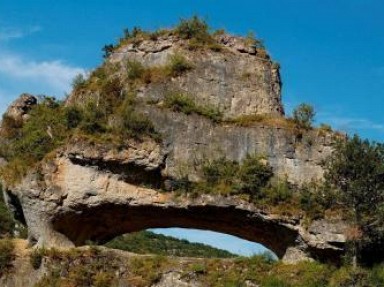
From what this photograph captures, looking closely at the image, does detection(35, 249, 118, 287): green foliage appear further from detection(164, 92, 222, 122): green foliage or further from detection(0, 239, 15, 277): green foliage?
detection(164, 92, 222, 122): green foliage

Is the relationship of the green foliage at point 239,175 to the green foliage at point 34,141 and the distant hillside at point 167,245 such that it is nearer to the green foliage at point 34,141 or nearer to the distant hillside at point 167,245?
the green foliage at point 34,141

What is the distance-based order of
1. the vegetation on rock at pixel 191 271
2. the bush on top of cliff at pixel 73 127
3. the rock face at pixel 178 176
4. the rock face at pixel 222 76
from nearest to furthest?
the vegetation on rock at pixel 191 271 → the rock face at pixel 178 176 → the bush on top of cliff at pixel 73 127 → the rock face at pixel 222 76

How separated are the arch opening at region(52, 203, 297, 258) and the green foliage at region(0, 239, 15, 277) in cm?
176

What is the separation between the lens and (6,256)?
72.7ft

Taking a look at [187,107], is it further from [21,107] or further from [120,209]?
[21,107]

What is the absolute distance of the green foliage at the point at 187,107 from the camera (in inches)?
890

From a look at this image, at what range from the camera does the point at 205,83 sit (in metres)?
23.7

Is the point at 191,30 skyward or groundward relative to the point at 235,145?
skyward

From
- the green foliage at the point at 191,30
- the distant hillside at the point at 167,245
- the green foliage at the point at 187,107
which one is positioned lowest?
the distant hillside at the point at 167,245

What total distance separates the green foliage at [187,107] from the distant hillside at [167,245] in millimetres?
24170

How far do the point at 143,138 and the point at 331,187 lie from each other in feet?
20.2

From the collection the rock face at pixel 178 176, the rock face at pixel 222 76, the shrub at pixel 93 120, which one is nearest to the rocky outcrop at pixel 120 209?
the rock face at pixel 178 176

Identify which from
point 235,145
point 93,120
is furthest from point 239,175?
point 93,120

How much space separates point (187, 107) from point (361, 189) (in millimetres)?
6352
